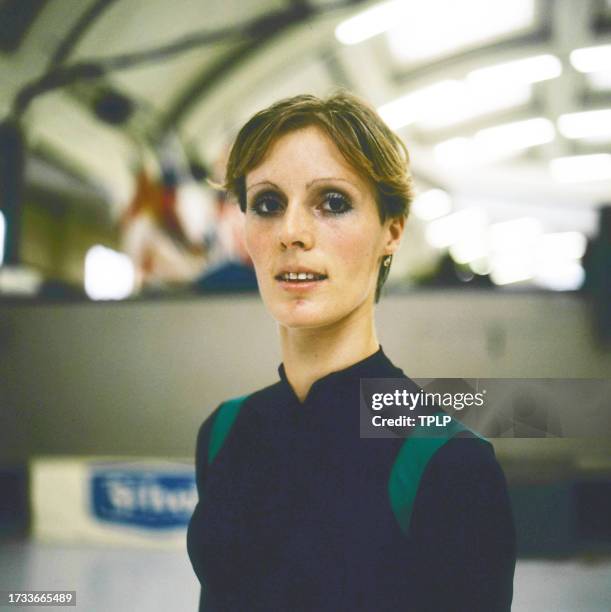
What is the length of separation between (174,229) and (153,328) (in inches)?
22.1

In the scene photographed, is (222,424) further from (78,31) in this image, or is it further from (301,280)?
(78,31)

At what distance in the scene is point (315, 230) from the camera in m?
0.61

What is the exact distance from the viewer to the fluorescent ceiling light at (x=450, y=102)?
1222 millimetres

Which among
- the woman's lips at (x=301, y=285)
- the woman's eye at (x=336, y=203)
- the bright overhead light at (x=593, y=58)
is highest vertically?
the bright overhead light at (x=593, y=58)

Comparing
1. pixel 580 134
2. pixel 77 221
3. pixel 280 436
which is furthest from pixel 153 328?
pixel 580 134

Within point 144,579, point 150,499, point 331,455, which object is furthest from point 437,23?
point 144,579

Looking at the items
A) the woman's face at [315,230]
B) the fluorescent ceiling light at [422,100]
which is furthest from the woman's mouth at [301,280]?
the fluorescent ceiling light at [422,100]

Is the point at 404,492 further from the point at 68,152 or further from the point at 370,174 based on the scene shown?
the point at 68,152

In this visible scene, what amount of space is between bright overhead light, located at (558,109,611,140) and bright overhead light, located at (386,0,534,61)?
0.69ft

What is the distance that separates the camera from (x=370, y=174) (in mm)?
590

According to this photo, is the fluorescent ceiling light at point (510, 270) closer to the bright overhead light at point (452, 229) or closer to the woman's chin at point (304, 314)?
Result: the bright overhead light at point (452, 229)

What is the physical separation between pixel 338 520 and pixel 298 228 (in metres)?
0.32

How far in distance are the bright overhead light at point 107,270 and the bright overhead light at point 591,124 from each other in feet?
3.30

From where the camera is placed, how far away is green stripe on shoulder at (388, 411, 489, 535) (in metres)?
0.56
